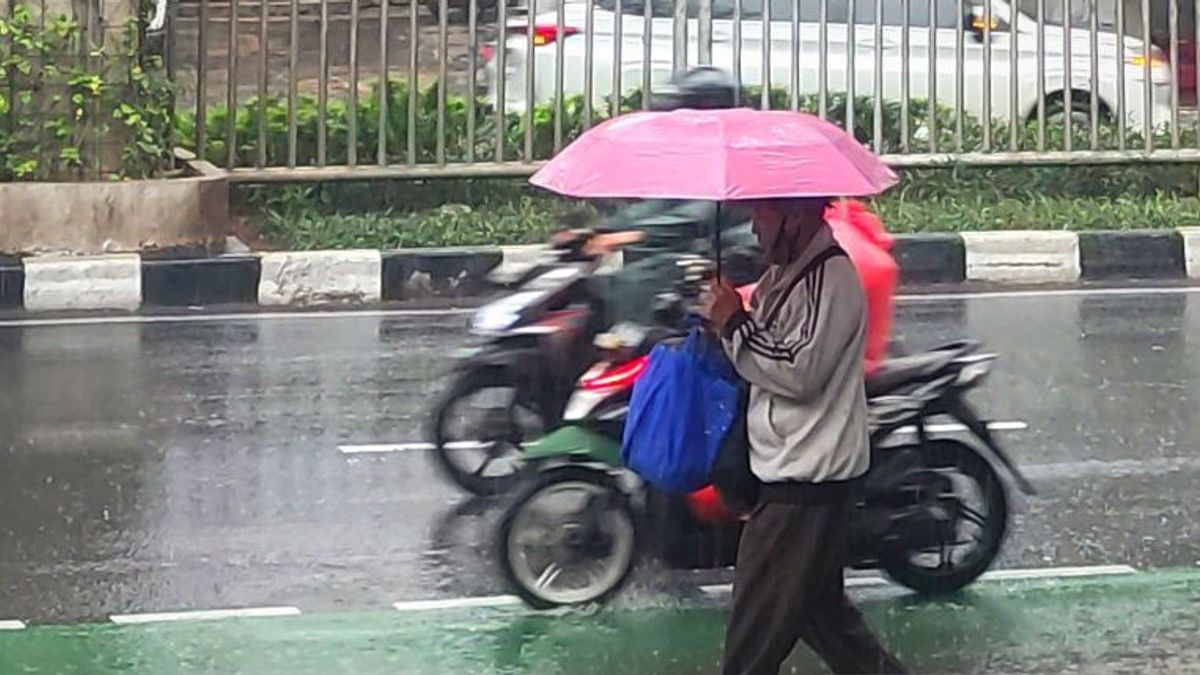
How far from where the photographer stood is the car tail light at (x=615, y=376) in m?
5.68

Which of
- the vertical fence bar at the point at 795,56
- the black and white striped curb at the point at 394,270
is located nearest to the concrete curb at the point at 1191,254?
the black and white striped curb at the point at 394,270

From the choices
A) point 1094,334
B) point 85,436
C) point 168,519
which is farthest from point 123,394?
point 1094,334

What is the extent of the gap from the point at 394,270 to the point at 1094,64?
4422 mm

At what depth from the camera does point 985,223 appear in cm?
1252

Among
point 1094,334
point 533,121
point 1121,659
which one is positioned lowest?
point 1121,659

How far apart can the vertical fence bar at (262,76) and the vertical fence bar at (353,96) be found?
0.47 m

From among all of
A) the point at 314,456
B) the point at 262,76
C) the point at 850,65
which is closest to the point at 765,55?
the point at 850,65

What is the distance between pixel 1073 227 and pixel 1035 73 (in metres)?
1.19

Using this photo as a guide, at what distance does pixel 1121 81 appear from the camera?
500 inches

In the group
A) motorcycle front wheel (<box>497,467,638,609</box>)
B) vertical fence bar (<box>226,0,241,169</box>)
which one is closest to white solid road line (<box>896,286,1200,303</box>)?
vertical fence bar (<box>226,0,241,169</box>)

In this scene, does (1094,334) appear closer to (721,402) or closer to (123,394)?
(123,394)

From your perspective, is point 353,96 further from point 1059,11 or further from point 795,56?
point 1059,11

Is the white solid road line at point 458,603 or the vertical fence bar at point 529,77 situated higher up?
the vertical fence bar at point 529,77

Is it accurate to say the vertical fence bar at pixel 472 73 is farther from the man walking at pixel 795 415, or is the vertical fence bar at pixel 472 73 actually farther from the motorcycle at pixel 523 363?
the man walking at pixel 795 415
